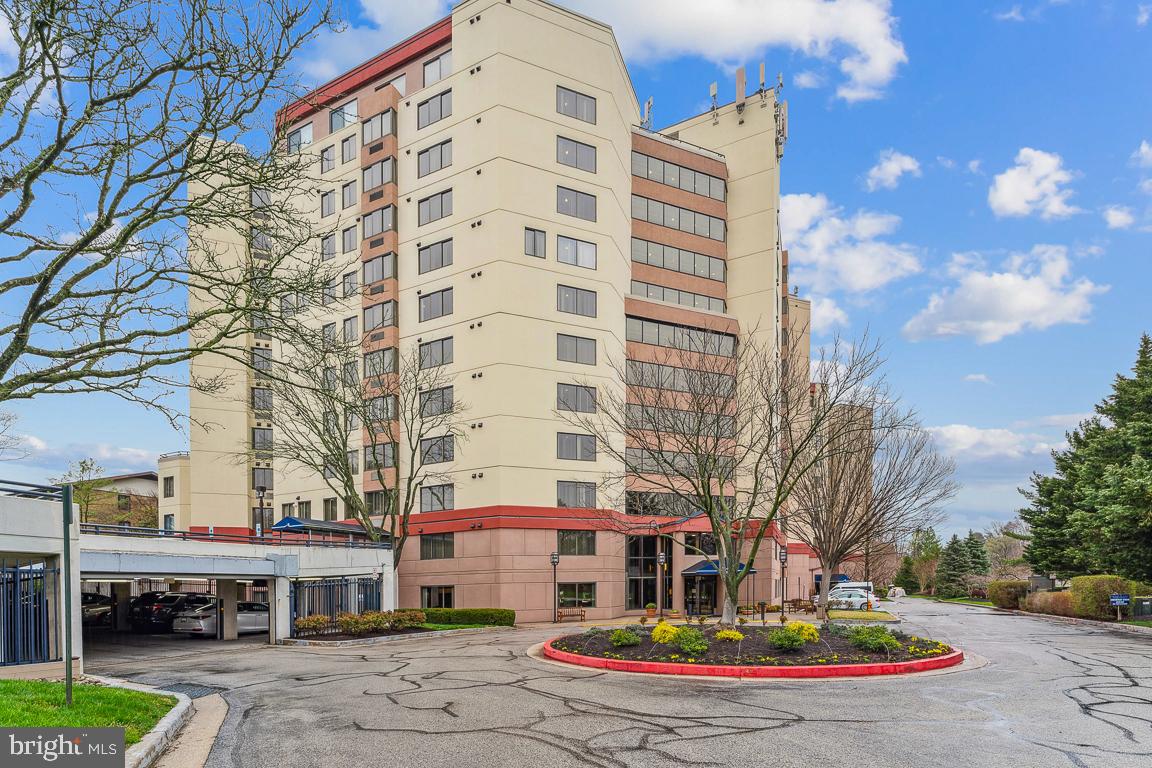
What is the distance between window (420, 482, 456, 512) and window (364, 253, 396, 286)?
41.1 feet

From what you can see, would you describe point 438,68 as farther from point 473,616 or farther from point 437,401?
point 473,616

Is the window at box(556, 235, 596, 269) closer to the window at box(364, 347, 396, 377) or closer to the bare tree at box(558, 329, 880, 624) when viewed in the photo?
the bare tree at box(558, 329, 880, 624)

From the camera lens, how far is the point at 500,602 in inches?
1704

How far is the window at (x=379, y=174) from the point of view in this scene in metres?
50.7

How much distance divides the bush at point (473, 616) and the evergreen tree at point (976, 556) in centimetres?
6220

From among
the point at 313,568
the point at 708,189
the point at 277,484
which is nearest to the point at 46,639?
the point at 313,568

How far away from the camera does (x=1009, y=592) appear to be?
5412 centimetres

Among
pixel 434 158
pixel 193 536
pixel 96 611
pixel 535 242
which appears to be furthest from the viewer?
pixel 434 158

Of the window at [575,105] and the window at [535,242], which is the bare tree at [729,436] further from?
the window at [575,105]

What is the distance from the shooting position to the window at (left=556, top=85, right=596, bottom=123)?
4731 cm

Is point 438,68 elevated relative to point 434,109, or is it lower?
elevated

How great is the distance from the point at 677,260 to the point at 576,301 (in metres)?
11.3

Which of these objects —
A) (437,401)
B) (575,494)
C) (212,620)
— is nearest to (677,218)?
(575,494)

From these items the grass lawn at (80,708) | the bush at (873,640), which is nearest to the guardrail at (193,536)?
the grass lawn at (80,708)
